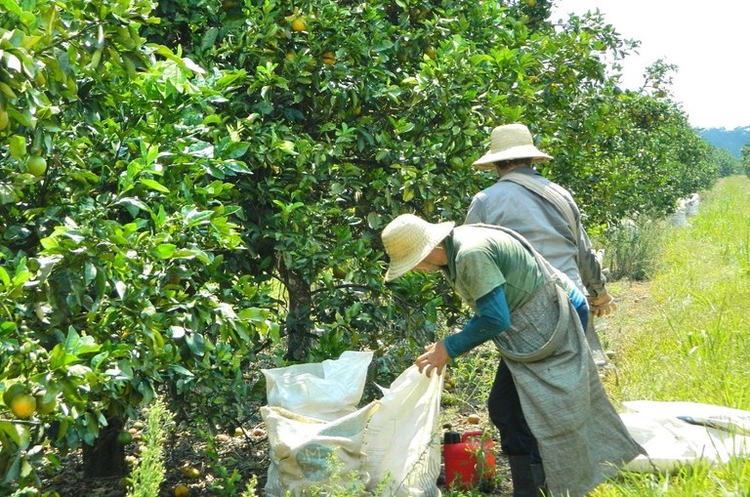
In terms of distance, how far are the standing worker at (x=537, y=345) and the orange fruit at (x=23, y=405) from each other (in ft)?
5.12

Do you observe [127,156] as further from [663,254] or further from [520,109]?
[663,254]

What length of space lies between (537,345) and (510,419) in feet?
1.42

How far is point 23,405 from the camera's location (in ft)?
8.18

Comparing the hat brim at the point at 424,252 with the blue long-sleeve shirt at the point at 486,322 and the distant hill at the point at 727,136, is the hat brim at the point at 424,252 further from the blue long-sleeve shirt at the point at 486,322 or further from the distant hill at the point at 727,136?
the distant hill at the point at 727,136

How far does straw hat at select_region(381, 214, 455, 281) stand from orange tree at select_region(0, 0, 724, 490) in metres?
0.59

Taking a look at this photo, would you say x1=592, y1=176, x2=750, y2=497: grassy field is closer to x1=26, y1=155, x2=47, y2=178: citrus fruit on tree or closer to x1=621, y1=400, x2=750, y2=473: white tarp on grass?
x1=621, y1=400, x2=750, y2=473: white tarp on grass

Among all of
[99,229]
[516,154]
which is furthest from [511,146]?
[99,229]

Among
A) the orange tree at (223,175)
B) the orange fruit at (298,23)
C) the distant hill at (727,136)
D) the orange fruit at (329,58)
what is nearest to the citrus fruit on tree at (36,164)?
the orange tree at (223,175)

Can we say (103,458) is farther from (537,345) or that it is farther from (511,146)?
(511,146)

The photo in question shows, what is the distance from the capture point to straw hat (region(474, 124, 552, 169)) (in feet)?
14.1

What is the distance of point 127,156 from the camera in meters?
3.69

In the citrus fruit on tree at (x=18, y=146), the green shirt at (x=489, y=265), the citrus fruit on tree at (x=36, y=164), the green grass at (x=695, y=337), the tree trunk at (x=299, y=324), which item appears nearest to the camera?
the citrus fruit on tree at (x=18, y=146)

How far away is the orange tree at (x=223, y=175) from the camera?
9.31ft

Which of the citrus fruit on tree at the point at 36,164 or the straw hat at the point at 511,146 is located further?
the straw hat at the point at 511,146
